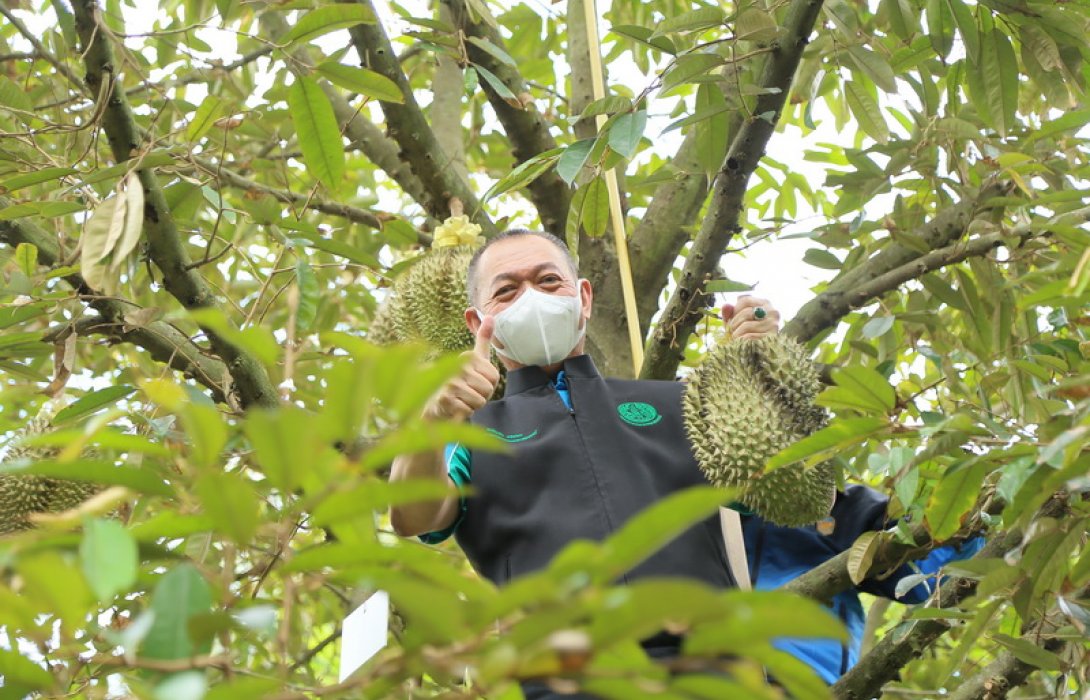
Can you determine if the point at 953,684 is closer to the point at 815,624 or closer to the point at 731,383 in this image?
the point at 731,383

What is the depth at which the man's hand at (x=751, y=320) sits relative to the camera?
162cm

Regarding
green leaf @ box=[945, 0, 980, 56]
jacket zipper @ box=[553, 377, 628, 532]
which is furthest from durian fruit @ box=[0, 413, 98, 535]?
green leaf @ box=[945, 0, 980, 56]

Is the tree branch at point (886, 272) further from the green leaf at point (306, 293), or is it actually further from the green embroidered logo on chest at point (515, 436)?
the green leaf at point (306, 293)

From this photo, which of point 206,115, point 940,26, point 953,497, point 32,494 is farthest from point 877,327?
point 32,494

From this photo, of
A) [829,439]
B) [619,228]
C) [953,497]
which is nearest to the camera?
[829,439]

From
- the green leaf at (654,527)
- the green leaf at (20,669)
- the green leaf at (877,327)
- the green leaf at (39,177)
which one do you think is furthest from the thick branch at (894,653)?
the green leaf at (39,177)

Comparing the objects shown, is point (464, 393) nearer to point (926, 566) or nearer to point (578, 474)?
point (578, 474)

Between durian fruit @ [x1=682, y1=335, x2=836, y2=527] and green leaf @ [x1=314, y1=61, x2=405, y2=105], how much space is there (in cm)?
63

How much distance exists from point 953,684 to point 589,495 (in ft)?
3.39

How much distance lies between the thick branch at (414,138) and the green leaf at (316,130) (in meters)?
0.47

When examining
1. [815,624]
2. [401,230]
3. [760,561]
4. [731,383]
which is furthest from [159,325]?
[815,624]

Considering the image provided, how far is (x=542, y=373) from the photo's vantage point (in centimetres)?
181

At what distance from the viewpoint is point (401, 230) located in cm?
216

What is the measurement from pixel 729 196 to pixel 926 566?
69 cm
